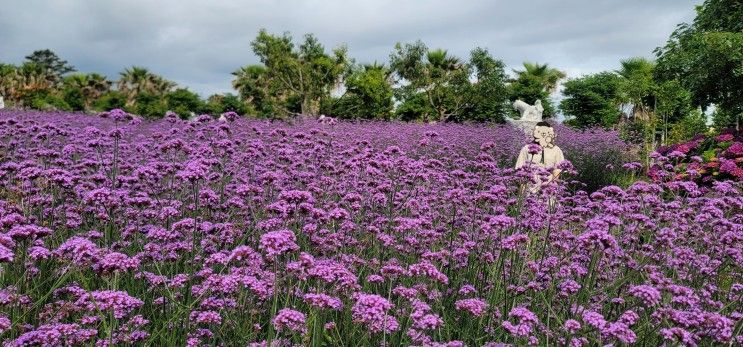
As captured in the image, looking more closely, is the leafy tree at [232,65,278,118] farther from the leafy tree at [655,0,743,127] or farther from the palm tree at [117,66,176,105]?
the leafy tree at [655,0,743,127]

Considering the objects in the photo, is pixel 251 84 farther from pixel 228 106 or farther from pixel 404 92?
pixel 404 92

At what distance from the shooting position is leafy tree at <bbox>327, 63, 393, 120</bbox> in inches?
1716

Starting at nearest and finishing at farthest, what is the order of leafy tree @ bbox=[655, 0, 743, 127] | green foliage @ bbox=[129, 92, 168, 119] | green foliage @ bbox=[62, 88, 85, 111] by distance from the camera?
leafy tree @ bbox=[655, 0, 743, 127] → green foliage @ bbox=[129, 92, 168, 119] → green foliage @ bbox=[62, 88, 85, 111]

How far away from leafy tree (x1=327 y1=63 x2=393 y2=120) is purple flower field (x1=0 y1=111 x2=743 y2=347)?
121 ft

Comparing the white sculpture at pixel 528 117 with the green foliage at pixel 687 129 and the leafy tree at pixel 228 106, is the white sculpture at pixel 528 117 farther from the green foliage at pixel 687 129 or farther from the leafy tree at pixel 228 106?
the leafy tree at pixel 228 106

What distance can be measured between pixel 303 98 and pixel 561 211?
38.8m

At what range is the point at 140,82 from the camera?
62750 millimetres

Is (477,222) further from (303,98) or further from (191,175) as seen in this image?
(303,98)

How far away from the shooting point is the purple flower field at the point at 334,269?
3.04 metres

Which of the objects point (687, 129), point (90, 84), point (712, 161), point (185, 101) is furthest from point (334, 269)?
point (90, 84)

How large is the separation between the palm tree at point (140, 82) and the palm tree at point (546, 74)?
Result: 35417 millimetres

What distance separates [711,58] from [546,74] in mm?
41699

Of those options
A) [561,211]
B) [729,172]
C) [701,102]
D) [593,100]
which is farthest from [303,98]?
[561,211]

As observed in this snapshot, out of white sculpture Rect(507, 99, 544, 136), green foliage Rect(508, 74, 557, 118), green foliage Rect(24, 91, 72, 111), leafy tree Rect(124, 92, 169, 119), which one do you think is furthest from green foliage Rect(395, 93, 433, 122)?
white sculpture Rect(507, 99, 544, 136)
